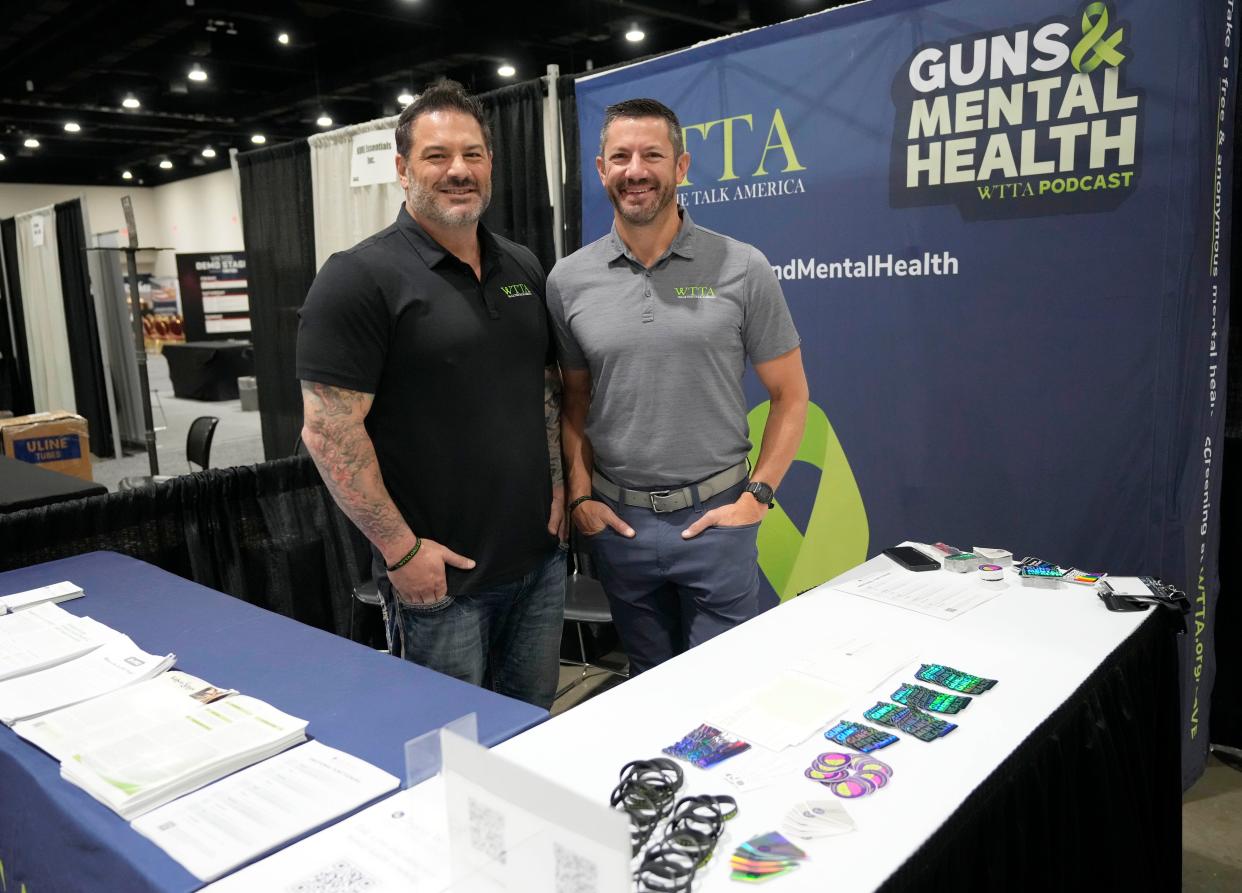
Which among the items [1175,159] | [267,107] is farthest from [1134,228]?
[267,107]

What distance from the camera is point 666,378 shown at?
68.0 inches

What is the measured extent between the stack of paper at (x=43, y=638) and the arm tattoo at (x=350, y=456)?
0.50 metres

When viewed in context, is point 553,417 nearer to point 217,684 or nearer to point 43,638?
point 217,684

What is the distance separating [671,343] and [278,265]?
12.4 feet

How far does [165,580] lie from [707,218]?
6.27 ft

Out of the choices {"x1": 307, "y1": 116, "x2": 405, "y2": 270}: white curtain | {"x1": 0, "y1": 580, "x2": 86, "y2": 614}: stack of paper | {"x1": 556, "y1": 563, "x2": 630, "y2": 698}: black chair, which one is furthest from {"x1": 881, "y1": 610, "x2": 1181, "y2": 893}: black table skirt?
{"x1": 307, "y1": 116, "x2": 405, "y2": 270}: white curtain

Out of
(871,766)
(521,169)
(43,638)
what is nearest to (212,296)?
(521,169)

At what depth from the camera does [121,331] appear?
23.9 ft

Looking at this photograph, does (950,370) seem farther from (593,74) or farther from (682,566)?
(593,74)

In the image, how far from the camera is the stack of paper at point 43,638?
1486 millimetres

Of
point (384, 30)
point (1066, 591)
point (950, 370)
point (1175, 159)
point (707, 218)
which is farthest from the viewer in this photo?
point (384, 30)

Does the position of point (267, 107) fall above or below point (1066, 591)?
above

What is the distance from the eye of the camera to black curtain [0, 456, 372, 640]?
2477 mm

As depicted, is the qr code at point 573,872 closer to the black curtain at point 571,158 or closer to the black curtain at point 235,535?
the black curtain at point 235,535
